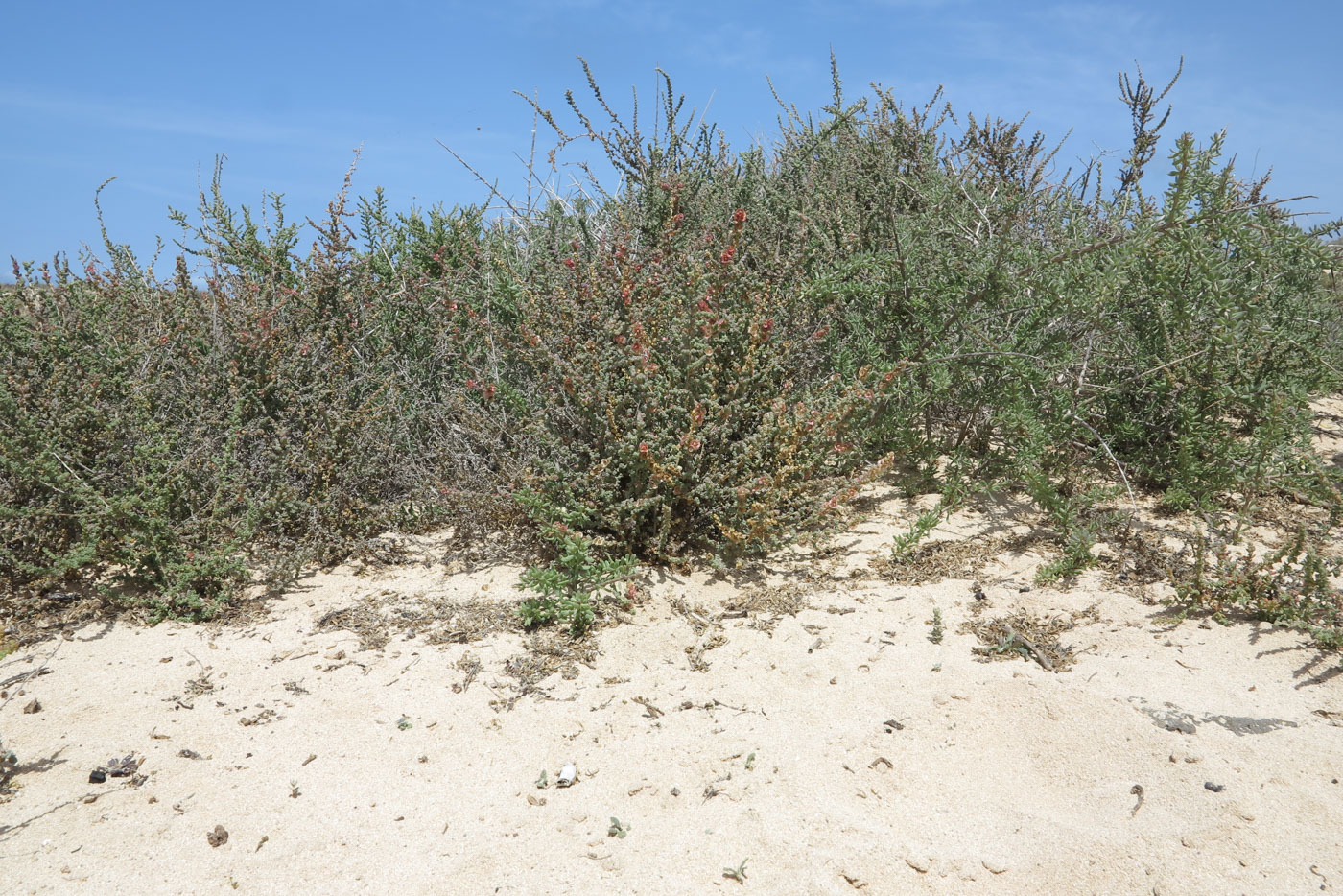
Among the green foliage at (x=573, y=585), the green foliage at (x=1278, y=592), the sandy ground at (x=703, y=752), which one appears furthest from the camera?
the green foliage at (x=573, y=585)

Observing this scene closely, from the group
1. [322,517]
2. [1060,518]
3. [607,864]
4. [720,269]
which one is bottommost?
[607,864]

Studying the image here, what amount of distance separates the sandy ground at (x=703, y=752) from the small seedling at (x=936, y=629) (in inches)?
3.2

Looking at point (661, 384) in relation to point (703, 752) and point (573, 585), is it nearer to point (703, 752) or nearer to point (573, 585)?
point (573, 585)

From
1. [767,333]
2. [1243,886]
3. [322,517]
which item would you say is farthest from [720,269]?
[1243,886]

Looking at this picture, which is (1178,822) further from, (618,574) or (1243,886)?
(618,574)

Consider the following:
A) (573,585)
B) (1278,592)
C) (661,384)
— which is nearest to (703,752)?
(573,585)

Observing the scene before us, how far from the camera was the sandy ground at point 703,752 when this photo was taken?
242 cm

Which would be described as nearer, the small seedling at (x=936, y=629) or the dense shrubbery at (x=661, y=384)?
the small seedling at (x=936, y=629)

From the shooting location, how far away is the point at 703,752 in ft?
9.29

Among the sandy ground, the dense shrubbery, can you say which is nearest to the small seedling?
the sandy ground

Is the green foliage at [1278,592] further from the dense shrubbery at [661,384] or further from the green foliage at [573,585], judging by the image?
the green foliage at [573,585]

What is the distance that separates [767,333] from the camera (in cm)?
402

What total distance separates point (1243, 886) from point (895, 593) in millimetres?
1569

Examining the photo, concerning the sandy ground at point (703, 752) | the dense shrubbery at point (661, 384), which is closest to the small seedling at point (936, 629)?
the sandy ground at point (703, 752)
